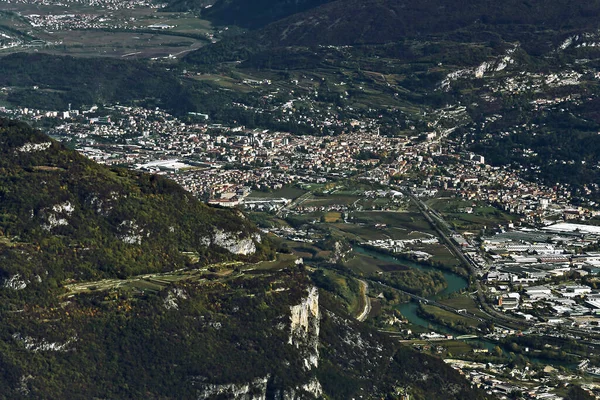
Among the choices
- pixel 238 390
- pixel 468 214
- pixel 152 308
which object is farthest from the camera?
pixel 468 214

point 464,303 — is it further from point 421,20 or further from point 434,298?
point 421,20

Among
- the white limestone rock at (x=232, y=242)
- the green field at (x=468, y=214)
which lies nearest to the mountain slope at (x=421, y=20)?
the green field at (x=468, y=214)

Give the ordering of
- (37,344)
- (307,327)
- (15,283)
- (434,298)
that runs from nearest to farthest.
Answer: (37,344) < (15,283) < (307,327) < (434,298)

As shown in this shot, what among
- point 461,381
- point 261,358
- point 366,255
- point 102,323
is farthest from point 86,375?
point 366,255

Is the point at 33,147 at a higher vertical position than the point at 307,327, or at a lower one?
higher

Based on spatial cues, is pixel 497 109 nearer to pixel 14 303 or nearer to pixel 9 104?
pixel 9 104

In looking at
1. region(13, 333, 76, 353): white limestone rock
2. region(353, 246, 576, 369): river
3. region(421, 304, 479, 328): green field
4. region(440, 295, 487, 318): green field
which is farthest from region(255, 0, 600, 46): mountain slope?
region(13, 333, 76, 353): white limestone rock

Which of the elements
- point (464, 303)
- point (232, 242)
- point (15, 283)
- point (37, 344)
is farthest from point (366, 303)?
point (37, 344)

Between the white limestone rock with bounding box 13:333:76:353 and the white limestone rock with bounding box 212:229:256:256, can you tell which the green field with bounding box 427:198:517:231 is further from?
the white limestone rock with bounding box 13:333:76:353

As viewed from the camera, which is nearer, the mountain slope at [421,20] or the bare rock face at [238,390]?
the bare rock face at [238,390]

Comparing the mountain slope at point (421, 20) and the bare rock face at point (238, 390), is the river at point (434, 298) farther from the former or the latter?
the mountain slope at point (421, 20)

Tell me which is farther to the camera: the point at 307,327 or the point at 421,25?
the point at 421,25

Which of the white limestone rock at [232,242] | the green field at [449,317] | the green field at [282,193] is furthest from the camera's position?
the green field at [282,193]
